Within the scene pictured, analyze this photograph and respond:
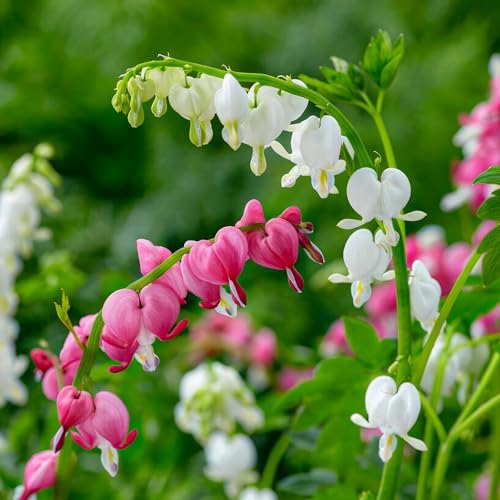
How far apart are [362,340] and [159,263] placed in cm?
22

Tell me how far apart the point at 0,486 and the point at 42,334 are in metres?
0.46

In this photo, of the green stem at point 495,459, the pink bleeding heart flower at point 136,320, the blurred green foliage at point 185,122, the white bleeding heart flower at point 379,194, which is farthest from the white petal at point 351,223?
the blurred green foliage at point 185,122

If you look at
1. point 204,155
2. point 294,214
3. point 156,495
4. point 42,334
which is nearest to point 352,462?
point 294,214

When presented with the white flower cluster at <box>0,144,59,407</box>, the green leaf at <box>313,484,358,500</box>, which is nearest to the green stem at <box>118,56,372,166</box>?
the green leaf at <box>313,484,358,500</box>

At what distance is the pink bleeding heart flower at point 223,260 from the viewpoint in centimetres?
51

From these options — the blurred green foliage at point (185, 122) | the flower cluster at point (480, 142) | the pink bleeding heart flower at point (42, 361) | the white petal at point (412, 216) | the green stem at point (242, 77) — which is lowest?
the pink bleeding heart flower at point (42, 361)

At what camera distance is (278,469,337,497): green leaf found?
83 cm

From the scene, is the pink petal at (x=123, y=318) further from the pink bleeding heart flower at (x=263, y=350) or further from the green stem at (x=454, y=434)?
the pink bleeding heart flower at (x=263, y=350)

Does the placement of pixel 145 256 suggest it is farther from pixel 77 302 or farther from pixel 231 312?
pixel 77 302

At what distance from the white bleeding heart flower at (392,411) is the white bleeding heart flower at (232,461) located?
672 millimetres

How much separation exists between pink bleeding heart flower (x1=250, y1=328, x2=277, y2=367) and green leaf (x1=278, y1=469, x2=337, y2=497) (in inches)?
24.1

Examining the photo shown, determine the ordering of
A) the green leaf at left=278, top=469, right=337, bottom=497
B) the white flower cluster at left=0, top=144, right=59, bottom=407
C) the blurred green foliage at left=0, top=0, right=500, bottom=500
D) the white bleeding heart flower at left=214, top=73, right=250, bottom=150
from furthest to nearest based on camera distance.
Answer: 1. the blurred green foliage at left=0, top=0, right=500, bottom=500
2. the white flower cluster at left=0, top=144, right=59, bottom=407
3. the green leaf at left=278, top=469, right=337, bottom=497
4. the white bleeding heart flower at left=214, top=73, right=250, bottom=150

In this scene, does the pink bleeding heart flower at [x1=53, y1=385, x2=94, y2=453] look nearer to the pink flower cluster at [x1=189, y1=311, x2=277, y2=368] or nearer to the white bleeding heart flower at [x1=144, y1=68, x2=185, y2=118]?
the white bleeding heart flower at [x1=144, y1=68, x2=185, y2=118]

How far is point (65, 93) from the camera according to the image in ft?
9.43
